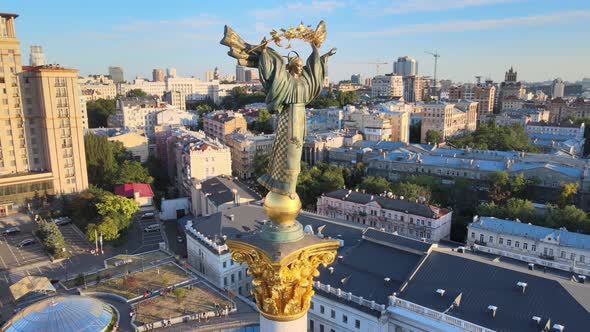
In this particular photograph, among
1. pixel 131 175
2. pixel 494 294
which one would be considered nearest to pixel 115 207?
pixel 131 175

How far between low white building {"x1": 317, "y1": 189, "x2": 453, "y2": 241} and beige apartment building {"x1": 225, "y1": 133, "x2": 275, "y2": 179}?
96.0 ft

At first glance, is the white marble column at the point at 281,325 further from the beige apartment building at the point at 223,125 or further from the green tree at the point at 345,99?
the green tree at the point at 345,99

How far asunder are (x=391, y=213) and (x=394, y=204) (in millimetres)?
1225

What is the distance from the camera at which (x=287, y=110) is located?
8.89 m

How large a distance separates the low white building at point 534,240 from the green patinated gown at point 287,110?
133 ft

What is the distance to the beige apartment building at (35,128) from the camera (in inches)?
2393

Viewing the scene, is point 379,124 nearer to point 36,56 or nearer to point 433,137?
point 433,137

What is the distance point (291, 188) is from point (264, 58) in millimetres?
2470

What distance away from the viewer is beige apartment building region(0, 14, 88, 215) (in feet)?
199

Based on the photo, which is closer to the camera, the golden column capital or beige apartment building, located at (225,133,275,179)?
the golden column capital

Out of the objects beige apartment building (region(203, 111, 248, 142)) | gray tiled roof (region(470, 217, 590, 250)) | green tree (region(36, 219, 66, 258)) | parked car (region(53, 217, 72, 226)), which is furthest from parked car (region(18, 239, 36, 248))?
beige apartment building (region(203, 111, 248, 142))

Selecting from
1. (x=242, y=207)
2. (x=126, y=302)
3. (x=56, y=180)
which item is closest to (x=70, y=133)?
(x=56, y=180)

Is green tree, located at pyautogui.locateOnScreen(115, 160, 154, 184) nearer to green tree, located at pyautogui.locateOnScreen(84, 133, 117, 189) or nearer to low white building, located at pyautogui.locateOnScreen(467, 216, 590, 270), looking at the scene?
green tree, located at pyautogui.locateOnScreen(84, 133, 117, 189)

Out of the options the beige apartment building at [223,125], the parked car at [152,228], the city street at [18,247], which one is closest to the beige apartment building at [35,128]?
the city street at [18,247]
